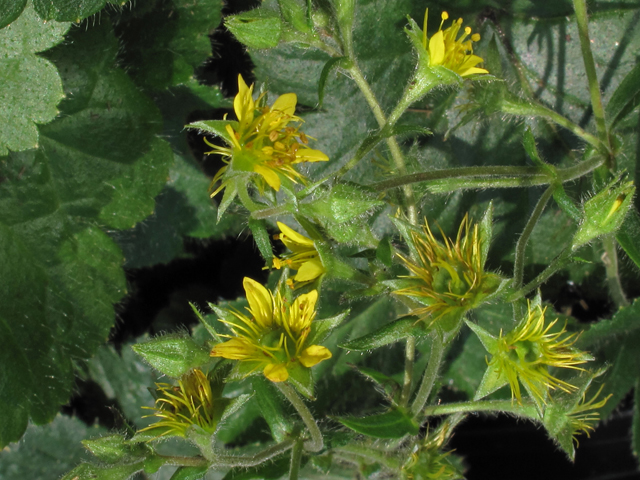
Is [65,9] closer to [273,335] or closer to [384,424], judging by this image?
[273,335]

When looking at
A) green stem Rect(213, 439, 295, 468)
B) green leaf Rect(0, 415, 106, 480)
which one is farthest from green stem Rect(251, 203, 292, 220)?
green leaf Rect(0, 415, 106, 480)

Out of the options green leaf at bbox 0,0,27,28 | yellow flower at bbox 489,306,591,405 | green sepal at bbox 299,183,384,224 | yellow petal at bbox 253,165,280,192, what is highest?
green leaf at bbox 0,0,27,28

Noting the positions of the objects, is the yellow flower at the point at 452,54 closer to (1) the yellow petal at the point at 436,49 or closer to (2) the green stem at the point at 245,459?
(1) the yellow petal at the point at 436,49

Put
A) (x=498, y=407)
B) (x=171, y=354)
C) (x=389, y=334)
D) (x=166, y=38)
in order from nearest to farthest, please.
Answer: (x=389, y=334) → (x=171, y=354) → (x=498, y=407) → (x=166, y=38)

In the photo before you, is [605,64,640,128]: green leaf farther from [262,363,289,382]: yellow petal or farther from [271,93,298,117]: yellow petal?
[262,363,289,382]: yellow petal

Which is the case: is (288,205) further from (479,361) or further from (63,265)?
(479,361)

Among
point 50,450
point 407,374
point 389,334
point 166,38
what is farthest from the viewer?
point 50,450

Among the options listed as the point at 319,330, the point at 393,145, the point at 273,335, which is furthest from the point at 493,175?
the point at 273,335
